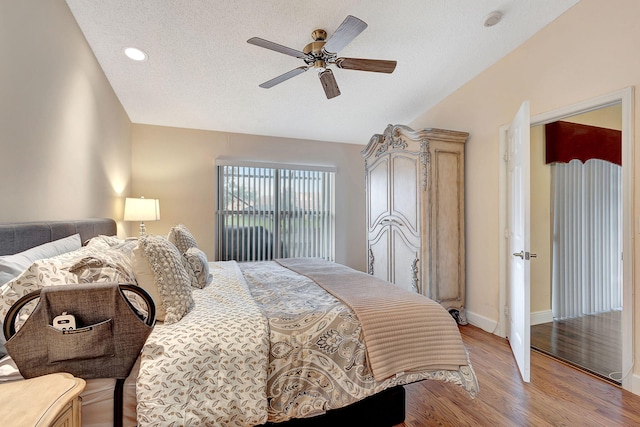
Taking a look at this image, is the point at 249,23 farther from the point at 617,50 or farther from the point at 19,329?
the point at 617,50

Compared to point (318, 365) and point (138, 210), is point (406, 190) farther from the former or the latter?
point (138, 210)

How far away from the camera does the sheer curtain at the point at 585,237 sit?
342 cm

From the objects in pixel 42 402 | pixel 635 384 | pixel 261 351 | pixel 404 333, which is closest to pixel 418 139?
pixel 404 333

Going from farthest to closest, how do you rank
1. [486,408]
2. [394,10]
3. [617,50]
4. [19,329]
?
[394,10]
[617,50]
[486,408]
[19,329]

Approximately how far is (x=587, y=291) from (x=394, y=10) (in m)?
3.74

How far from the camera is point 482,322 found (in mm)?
3150

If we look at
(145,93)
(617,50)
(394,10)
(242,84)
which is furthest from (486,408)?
(145,93)

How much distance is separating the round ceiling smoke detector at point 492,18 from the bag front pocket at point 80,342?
10.8 feet

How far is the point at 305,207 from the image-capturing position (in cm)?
474

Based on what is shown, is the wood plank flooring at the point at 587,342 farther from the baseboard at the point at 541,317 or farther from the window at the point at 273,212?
the window at the point at 273,212

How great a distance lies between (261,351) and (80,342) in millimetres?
640

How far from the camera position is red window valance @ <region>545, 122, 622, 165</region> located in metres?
3.22

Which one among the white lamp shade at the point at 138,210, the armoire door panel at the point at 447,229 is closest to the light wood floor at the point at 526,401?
the armoire door panel at the point at 447,229

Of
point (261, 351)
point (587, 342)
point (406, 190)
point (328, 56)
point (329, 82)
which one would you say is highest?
point (328, 56)
